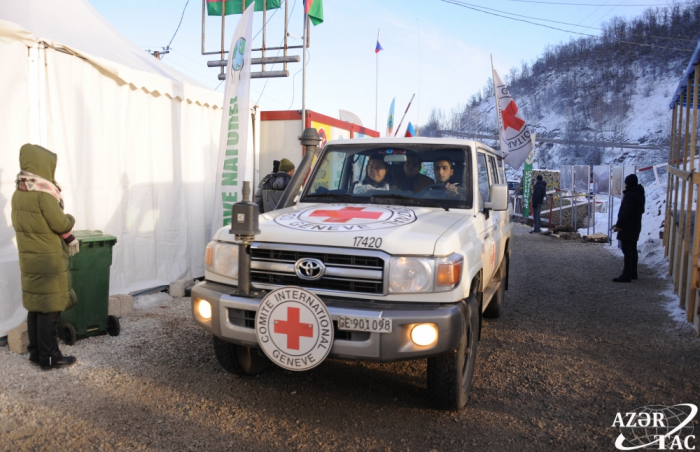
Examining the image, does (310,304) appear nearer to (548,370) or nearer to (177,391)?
(177,391)

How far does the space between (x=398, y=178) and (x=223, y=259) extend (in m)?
1.70

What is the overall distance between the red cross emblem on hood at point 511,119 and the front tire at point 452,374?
8102 mm

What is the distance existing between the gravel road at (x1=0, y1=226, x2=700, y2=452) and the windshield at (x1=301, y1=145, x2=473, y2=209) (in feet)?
4.68

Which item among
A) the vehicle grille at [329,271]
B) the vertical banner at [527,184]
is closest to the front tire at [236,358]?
the vehicle grille at [329,271]

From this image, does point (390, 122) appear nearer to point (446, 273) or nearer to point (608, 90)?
point (446, 273)

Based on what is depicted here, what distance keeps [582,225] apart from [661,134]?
51001 mm

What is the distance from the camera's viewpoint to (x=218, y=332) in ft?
11.5

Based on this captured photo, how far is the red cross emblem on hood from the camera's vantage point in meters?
10.9

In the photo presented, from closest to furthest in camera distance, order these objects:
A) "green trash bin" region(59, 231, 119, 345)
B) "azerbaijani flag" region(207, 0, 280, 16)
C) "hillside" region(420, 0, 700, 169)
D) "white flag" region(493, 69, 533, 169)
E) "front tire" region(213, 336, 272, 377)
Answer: "front tire" region(213, 336, 272, 377) < "green trash bin" region(59, 231, 119, 345) < "white flag" region(493, 69, 533, 169) < "azerbaijani flag" region(207, 0, 280, 16) < "hillside" region(420, 0, 700, 169)

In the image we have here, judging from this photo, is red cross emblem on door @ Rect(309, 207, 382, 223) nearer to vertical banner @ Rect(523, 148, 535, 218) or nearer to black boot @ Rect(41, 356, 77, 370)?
black boot @ Rect(41, 356, 77, 370)

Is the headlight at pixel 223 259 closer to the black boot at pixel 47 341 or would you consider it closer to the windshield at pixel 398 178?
the windshield at pixel 398 178

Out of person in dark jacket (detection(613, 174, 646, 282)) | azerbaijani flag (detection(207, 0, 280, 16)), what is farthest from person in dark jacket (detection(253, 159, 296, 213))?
azerbaijani flag (detection(207, 0, 280, 16))

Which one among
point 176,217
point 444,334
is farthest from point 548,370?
point 176,217

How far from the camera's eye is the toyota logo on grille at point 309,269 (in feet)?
11.0
